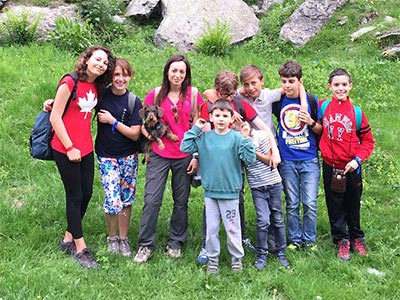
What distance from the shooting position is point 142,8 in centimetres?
1285

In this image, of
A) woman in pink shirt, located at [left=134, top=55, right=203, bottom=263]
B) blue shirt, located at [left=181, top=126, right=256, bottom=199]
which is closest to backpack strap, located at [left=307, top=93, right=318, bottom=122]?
blue shirt, located at [left=181, top=126, right=256, bottom=199]

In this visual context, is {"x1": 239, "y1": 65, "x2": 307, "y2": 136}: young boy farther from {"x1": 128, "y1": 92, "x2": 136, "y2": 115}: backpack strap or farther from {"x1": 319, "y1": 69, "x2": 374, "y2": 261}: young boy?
{"x1": 128, "y1": 92, "x2": 136, "y2": 115}: backpack strap

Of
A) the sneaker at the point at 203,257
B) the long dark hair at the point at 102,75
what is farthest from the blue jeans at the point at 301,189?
the long dark hair at the point at 102,75

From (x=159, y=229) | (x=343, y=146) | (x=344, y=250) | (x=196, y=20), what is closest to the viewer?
(x=343, y=146)

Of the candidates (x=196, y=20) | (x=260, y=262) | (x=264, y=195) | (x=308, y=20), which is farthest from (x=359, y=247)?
(x=196, y=20)

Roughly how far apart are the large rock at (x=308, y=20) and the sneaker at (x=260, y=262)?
7361mm

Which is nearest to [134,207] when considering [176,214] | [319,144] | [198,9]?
[176,214]

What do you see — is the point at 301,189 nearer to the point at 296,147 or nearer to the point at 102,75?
the point at 296,147

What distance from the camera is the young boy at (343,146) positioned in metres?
4.81

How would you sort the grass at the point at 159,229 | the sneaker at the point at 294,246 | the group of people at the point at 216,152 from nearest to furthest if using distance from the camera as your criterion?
the grass at the point at 159,229, the group of people at the point at 216,152, the sneaker at the point at 294,246

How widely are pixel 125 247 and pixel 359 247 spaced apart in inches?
90.5

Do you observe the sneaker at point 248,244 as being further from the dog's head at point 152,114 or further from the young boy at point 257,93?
the dog's head at point 152,114

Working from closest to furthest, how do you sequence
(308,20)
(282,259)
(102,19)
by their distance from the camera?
(282,259)
(308,20)
(102,19)

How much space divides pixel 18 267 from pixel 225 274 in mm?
1853
